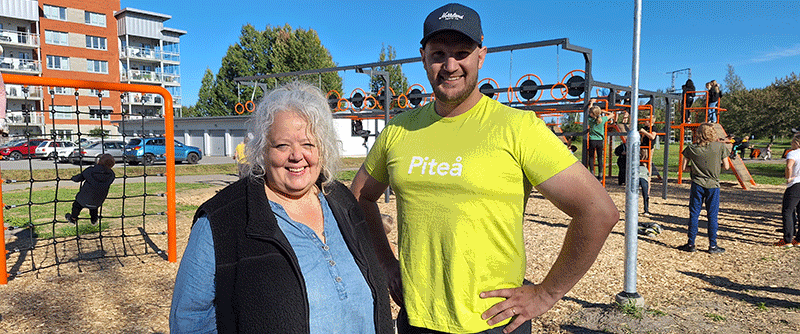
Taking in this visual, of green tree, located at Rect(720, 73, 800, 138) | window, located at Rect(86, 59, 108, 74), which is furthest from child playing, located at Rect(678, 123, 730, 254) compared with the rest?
window, located at Rect(86, 59, 108, 74)

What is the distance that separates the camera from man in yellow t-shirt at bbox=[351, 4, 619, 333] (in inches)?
62.2

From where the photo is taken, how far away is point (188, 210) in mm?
9664

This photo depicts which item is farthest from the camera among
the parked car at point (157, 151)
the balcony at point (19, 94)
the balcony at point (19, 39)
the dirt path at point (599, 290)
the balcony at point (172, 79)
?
the balcony at point (172, 79)

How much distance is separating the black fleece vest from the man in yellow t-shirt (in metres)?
0.49

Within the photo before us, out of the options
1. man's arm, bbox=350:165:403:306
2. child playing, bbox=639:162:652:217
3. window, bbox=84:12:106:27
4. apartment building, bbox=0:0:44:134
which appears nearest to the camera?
man's arm, bbox=350:165:403:306

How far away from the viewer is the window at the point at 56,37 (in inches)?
1710

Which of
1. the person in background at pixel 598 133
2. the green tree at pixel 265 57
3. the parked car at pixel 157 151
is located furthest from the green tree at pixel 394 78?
the person in background at pixel 598 133

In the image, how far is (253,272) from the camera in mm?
1363

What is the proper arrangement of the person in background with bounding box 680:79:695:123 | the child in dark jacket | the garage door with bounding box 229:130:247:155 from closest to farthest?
the child in dark jacket
the person in background with bounding box 680:79:695:123
the garage door with bounding box 229:130:247:155

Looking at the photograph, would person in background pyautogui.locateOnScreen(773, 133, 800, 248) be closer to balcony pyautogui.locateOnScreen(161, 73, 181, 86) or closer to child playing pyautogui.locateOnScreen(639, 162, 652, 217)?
child playing pyautogui.locateOnScreen(639, 162, 652, 217)

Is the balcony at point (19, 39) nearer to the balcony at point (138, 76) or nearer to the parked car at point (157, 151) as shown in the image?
the balcony at point (138, 76)

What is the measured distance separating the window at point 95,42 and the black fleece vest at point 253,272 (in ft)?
179

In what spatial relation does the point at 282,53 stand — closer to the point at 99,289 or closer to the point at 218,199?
the point at 99,289

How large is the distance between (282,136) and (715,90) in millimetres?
16570
